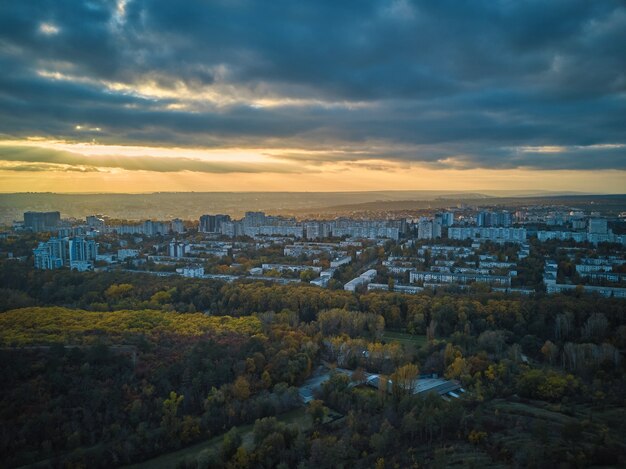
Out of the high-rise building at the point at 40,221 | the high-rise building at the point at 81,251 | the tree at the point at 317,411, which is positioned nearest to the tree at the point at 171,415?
the tree at the point at 317,411

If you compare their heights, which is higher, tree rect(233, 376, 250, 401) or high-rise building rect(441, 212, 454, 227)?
high-rise building rect(441, 212, 454, 227)

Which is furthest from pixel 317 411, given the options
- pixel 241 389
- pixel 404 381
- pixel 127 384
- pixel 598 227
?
pixel 598 227

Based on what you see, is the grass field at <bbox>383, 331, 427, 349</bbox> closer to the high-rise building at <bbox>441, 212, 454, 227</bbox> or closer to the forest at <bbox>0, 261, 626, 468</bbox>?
the forest at <bbox>0, 261, 626, 468</bbox>

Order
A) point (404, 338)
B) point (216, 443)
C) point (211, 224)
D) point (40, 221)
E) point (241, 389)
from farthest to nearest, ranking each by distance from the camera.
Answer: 1. point (211, 224)
2. point (40, 221)
3. point (404, 338)
4. point (241, 389)
5. point (216, 443)

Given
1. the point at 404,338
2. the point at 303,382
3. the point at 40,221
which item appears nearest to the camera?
the point at 303,382

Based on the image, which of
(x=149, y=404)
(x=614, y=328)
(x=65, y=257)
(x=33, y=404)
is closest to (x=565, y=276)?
(x=614, y=328)

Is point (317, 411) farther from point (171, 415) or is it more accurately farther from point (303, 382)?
point (171, 415)

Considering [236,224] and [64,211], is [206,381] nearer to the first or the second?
[236,224]

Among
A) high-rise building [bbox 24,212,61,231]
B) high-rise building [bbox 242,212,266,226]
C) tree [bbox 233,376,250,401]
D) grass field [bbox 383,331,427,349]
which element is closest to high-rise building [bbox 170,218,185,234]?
high-rise building [bbox 242,212,266,226]
